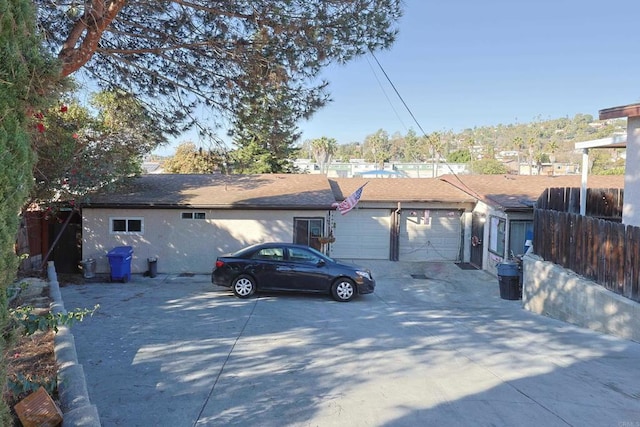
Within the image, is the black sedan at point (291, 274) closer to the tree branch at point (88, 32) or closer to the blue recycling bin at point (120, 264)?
the blue recycling bin at point (120, 264)

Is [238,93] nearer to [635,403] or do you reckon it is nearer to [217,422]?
[217,422]

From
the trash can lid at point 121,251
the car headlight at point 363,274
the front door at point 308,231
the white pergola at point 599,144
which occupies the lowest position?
the car headlight at point 363,274

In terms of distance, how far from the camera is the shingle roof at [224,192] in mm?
16500

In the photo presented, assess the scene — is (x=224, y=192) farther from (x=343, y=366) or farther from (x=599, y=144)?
(x=343, y=366)

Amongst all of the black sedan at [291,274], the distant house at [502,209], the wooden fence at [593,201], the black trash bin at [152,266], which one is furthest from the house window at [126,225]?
the wooden fence at [593,201]

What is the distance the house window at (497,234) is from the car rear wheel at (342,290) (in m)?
6.86

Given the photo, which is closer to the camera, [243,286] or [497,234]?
[243,286]

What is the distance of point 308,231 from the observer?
1733cm

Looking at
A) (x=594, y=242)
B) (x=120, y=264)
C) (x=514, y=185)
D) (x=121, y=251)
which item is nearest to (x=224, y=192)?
(x=121, y=251)

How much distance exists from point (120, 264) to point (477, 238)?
13077 mm

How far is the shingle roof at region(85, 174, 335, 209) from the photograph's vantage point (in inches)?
650

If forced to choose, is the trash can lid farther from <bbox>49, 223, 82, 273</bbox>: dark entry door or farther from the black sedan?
the black sedan

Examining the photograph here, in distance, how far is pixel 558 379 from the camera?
6234 millimetres

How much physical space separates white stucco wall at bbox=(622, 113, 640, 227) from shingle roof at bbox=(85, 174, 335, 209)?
8921 mm
